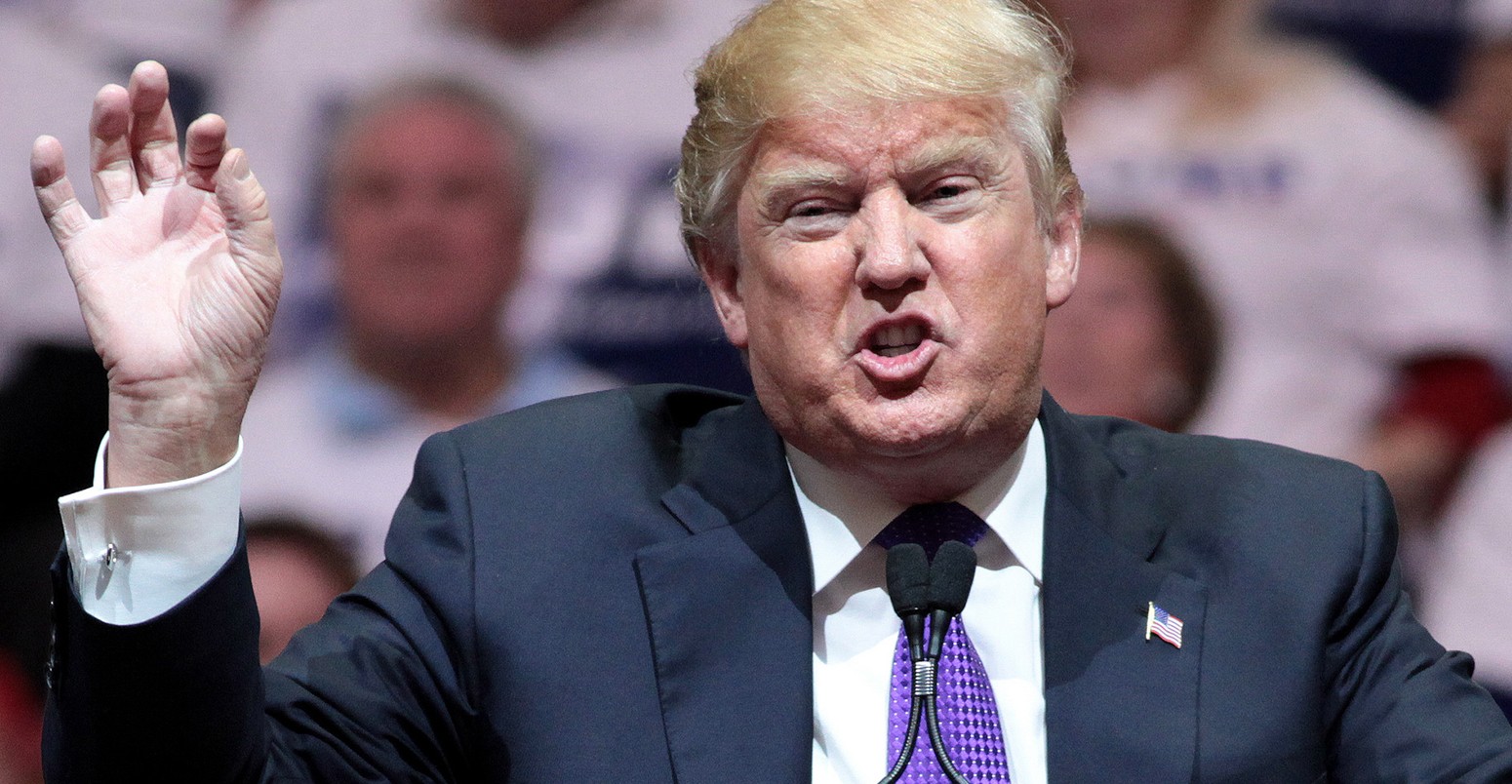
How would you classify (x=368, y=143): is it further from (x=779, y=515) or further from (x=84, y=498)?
(x=84, y=498)

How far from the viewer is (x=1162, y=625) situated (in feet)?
6.25

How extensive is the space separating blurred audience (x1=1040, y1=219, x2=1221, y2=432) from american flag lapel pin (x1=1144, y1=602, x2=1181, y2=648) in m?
1.74

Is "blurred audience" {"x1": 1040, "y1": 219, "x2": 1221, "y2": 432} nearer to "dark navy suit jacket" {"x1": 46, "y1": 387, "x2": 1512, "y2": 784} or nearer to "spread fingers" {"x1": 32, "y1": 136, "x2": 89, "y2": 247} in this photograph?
"dark navy suit jacket" {"x1": 46, "y1": 387, "x2": 1512, "y2": 784}

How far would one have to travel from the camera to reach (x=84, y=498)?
5.00 feet

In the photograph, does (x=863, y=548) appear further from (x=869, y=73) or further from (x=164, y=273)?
(x=164, y=273)

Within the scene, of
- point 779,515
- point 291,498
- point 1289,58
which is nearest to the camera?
point 779,515

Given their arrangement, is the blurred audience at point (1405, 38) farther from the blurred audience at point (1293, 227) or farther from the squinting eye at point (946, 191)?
the squinting eye at point (946, 191)

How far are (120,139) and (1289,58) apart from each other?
2755 mm

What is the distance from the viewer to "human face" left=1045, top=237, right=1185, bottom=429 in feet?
11.9

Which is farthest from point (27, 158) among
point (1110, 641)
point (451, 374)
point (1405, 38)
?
point (1405, 38)

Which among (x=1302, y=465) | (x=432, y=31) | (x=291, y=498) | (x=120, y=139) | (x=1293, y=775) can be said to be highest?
(x=120, y=139)

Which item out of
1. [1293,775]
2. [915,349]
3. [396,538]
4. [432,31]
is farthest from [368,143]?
[1293,775]

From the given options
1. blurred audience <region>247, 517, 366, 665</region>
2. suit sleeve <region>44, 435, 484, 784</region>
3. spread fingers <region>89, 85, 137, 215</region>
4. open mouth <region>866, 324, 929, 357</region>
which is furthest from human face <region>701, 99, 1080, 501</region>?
blurred audience <region>247, 517, 366, 665</region>

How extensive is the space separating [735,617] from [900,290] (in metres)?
0.41
